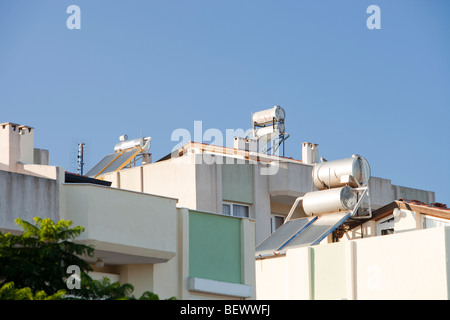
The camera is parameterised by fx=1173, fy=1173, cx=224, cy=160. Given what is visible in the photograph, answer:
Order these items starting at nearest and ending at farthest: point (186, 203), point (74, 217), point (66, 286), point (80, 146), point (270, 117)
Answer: point (66, 286)
point (74, 217)
point (186, 203)
point (270, 117)
point (80, 146)

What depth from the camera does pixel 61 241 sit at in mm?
24688

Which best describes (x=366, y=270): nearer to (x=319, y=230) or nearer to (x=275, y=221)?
(x=319, y=230)

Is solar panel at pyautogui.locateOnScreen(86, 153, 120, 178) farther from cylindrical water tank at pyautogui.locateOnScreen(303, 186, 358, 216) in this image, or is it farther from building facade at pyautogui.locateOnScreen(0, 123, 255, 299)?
building facade at pyautogui.locateOnScreen(0, 123, 255, 299)

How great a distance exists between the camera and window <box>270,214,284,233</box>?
148ft

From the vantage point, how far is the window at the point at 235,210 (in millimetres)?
43316

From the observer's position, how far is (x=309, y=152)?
49.3m

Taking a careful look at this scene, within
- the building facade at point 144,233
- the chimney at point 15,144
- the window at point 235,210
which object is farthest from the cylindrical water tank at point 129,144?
the building facade at point 144,233

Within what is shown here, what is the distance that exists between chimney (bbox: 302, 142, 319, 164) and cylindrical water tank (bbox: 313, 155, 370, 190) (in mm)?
6599

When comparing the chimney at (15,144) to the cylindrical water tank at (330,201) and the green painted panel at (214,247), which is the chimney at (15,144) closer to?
the green painted panel at (214,247)
